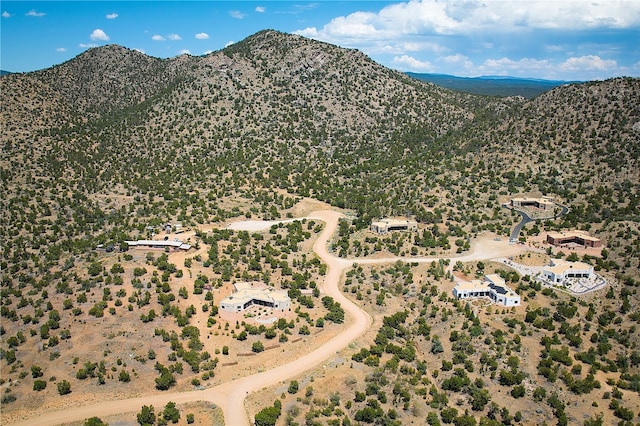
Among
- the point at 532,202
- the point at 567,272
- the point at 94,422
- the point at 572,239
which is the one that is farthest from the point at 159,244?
the point at 532,202

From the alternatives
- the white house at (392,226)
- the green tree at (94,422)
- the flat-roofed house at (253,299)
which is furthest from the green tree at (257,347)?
the white house at (392,226)

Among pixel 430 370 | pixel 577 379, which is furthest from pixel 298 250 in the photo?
pixel 577 379

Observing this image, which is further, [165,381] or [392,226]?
[392,226]

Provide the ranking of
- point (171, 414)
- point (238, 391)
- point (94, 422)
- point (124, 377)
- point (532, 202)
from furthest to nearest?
point (532, 202), point (124, 377), point (238, 391), point (171, 414), point (94, 422)

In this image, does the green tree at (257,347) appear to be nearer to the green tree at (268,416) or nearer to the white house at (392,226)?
the green tree at (268,416)

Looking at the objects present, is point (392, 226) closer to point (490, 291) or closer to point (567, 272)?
point (490, 291)

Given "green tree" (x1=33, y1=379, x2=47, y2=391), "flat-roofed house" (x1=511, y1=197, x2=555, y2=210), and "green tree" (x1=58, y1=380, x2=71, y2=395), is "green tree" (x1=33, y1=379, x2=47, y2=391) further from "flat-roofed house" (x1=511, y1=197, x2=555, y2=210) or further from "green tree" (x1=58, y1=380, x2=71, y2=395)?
"flat-roofed house" (x1=511, y1=197, x2=555, y2=210)
